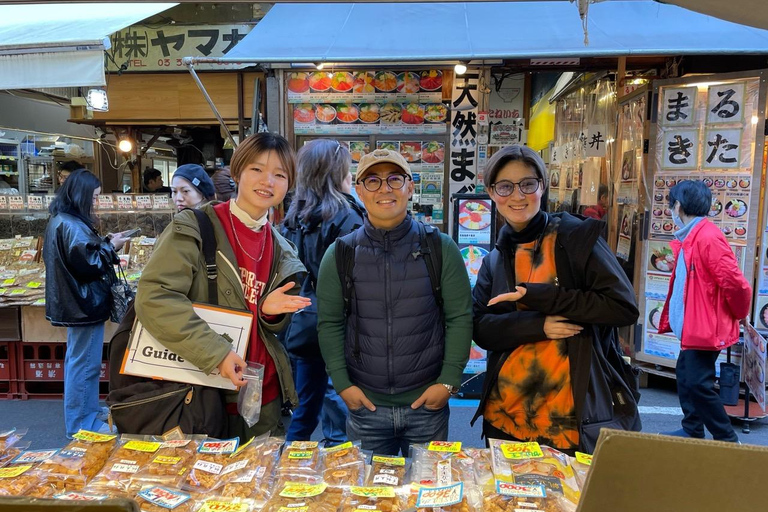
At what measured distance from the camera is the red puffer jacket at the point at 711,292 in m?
3.75

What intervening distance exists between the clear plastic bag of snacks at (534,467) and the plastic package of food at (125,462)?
106 centimetres

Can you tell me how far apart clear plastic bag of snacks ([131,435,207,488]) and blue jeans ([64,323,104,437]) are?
276 centimetres

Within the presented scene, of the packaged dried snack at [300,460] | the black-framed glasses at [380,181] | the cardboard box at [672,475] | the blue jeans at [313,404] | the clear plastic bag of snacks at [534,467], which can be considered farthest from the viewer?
the blue jeans at [313,404]

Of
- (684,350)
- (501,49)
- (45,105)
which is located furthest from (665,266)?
(45,105)

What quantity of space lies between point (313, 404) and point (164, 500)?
2.22 meters

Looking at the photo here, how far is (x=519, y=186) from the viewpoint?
2111 mm

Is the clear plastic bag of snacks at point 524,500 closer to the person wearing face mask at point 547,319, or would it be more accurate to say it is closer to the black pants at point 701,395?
the person wearing face mask at point 547,319

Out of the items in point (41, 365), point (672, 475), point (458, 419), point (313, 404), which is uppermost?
point (672, 475)

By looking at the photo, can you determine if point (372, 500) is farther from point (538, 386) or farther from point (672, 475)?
point (538, 386)

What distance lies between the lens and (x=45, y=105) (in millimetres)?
11203

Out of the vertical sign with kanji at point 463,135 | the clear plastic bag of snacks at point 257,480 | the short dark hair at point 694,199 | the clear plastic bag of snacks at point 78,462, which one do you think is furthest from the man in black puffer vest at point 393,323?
the vertical sign with kanji at point 463,135

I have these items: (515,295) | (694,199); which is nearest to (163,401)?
(515,295)

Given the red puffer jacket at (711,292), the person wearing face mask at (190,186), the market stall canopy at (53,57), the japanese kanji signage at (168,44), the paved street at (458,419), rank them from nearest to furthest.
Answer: the market stall canopy at (53,57), the red puffer jacket at (711,292), the person wearing face mask at (190,186), the paved street at (458,419), the japanese kanji signage at (168,44)

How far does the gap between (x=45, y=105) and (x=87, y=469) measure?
12001mm
